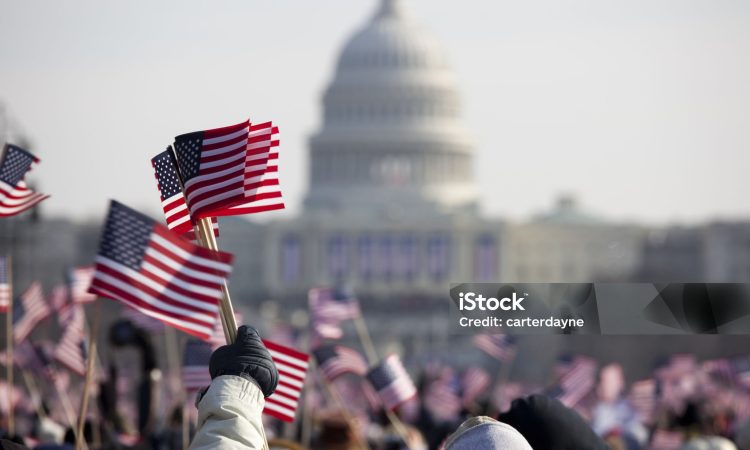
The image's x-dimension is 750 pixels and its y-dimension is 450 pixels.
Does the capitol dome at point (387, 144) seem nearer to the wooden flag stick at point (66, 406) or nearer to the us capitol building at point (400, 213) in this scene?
the us capitol building at point (400, 213)

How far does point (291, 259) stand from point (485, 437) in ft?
499

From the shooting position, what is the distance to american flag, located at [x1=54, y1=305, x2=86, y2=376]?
1973 cm

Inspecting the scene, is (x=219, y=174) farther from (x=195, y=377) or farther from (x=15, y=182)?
(x=195, y=377)

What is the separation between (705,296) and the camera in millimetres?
10508

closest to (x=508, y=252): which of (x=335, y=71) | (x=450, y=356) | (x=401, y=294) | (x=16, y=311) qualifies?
(x=401, y=294)

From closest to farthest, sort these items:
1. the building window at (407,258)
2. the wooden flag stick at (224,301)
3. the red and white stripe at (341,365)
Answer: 1. the wooden flag stick at (224,301)
2. the red and white stripe at (341,365)
3. the building window at (407,258)

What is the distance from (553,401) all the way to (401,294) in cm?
14785

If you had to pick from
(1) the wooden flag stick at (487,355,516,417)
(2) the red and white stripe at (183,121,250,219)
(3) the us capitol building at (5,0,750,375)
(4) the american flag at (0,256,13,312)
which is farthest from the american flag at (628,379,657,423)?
(3) the us capitol building at (5,0,750,375)

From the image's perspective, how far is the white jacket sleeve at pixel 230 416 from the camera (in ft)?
26.2

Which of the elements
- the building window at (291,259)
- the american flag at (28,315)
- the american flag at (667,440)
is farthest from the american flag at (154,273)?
the building window at (291,259)

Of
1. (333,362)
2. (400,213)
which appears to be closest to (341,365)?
(333,362)

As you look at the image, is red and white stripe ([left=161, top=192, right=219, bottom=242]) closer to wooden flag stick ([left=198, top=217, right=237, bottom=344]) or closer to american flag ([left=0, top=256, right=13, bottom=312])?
wooden flag stick ([left=198, top=217, right=237, bottom=344])

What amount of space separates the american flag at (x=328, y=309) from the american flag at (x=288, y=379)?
960cm

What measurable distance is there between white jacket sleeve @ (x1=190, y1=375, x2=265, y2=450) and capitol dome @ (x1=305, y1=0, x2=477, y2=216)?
155 metres
